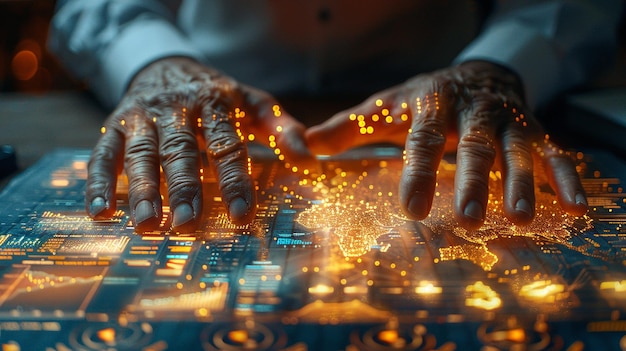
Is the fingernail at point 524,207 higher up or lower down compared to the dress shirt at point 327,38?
lower down

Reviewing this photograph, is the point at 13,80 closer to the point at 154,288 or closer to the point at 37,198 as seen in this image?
the point at 37,198

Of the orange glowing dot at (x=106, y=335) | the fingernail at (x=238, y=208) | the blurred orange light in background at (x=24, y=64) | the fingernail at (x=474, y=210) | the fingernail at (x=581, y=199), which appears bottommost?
the orange glowing dot at (x=106, y=335)

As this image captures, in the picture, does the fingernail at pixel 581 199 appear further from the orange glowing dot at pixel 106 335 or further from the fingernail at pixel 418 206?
the orange glowing dot at pixel 106 335

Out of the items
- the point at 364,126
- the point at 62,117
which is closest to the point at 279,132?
the point at 364,126

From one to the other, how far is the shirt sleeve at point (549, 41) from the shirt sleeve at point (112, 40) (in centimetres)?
60

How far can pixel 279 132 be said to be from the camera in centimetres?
96

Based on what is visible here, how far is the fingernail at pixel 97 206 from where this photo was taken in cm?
78

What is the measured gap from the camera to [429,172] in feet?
2.56

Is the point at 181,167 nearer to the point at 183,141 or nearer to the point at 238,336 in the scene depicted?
the point at 183,141

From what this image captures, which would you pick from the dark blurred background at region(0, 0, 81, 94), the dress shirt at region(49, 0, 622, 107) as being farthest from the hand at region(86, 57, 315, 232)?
the dark blurred background at region(0, 0, 81, 94)

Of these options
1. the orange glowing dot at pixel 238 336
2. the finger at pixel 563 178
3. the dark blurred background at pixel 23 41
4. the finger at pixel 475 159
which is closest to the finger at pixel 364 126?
the finger at pixel 475 159

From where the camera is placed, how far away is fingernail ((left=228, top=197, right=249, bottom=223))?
2.45 ft

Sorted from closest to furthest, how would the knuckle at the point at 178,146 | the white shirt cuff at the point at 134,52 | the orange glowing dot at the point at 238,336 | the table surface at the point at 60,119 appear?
1. the orange glowing dot at the point at 238,336
2. the knuckle at the point at 178,146
3. the table surface at the point at 60,119
4. the white shirt cuff at the point at 134,52

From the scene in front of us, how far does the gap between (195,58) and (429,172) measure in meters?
A: 0.60
